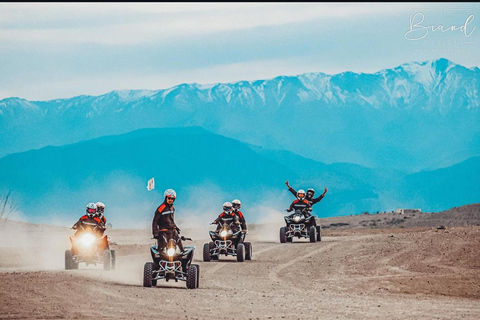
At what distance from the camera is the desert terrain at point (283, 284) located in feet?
72.7

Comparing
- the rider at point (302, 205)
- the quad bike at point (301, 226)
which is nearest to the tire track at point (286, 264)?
the quad bike at point (301, 226)

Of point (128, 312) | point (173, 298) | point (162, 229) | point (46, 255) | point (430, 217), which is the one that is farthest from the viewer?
point (430, 217)

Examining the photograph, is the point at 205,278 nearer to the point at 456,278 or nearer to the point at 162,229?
the point at 162,229

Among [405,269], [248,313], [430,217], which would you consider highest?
[430,217]

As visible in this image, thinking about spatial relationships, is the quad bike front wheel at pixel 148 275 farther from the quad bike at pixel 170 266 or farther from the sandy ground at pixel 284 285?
the sandy ground at pixel 284 285

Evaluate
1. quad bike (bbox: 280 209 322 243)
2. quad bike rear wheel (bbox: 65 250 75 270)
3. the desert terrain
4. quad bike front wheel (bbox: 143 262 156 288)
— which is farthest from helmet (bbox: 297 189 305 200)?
quad bike front wheel (bbox: 143 262 156 288)

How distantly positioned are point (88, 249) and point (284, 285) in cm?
737

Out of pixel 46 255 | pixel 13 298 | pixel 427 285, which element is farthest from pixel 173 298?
pixel 46 255

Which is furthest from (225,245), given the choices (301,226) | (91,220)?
(301,226)

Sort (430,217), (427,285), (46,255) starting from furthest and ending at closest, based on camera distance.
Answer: (430,217) → (46,255) → (427,285)

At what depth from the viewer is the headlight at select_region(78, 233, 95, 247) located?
32.3 metres

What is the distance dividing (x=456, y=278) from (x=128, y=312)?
15.9m

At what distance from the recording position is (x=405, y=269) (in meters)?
36.2

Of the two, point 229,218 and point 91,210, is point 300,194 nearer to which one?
point 229,218
